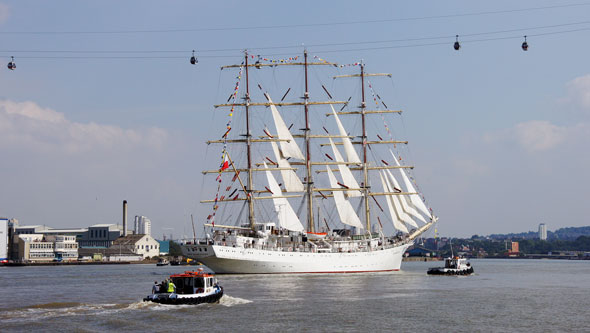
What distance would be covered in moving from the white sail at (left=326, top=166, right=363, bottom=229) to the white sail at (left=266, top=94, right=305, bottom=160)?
998 cm

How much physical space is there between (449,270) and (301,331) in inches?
2766

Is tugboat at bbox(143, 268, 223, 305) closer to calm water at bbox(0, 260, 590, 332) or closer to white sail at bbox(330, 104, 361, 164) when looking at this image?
calm water at bbox(0, 260, 590, 332)

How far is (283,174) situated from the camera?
123062 millimetres

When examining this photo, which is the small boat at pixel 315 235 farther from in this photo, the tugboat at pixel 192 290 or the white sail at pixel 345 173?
the tugboat at pixel 192 290

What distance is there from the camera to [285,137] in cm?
12138

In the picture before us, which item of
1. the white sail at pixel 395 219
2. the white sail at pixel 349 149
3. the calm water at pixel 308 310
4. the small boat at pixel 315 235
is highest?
the white sail at pixel 349 149

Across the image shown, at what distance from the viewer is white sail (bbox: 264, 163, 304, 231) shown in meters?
117

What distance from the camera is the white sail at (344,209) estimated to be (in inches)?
4994

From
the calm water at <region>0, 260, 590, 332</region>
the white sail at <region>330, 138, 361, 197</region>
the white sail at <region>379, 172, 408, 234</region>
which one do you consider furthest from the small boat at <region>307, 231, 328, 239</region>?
the calm water at <region>0, 260, 590, 332</region>

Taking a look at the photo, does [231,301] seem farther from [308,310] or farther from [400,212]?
[400,212]

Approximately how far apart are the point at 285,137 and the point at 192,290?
211ft

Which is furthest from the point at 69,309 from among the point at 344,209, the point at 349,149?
the point at 349,149

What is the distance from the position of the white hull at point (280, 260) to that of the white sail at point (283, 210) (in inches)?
246

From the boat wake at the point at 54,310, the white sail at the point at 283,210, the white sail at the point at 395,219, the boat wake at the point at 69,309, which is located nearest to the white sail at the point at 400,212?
the white sail at the point at 395,219
